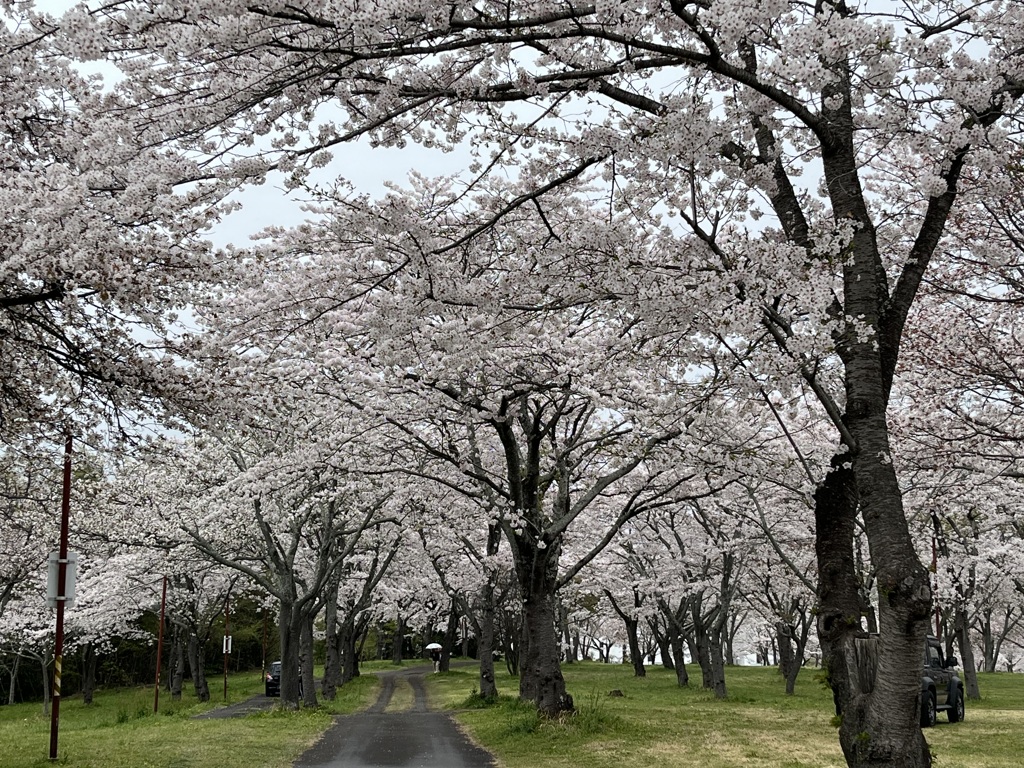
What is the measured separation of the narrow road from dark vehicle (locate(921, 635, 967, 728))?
934 cm

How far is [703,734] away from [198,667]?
2505cm

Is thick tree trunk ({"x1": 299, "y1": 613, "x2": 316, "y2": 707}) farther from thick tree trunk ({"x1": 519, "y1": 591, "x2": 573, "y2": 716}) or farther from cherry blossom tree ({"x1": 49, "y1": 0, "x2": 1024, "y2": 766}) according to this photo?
cherry blossom tree ({"x1": 49, "y1": 0, "x2": 1024, "y2": 766})

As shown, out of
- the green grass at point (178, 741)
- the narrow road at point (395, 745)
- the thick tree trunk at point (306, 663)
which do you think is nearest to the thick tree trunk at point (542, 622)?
the narrow road at point (395, 745)

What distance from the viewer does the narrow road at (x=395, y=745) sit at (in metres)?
12.2

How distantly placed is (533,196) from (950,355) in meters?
7.86

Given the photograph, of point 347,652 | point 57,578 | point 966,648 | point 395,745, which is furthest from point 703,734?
point 347,652

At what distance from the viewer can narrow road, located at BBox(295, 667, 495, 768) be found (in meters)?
12.2

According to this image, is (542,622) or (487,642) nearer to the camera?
(542,622)

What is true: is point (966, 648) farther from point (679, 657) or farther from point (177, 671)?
point (177, 671)

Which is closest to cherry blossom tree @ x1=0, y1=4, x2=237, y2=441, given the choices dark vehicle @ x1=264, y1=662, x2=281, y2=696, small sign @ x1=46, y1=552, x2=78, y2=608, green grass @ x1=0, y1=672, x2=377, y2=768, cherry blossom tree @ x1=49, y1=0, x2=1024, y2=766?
cherry blossom tree @ x1=49, y1=0, x2=1024, y2=766

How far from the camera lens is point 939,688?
58.8 ft

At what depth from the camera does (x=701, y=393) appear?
7.71m

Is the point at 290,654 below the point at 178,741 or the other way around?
the other way around

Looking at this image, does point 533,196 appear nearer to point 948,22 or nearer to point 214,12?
point 214,12
